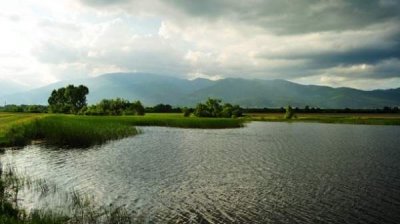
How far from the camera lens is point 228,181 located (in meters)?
37.9

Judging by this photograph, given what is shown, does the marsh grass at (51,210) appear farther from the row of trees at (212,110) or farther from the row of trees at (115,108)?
the row of trees at (212,110)

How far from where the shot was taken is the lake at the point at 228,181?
1058 inches

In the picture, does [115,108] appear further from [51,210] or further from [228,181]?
[51,210]

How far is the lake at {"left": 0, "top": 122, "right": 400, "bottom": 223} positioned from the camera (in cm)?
2688

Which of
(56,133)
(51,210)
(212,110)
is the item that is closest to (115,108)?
(212,110)

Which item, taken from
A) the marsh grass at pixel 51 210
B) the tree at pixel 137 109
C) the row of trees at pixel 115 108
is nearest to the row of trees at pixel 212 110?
the tree at pixel 137 109

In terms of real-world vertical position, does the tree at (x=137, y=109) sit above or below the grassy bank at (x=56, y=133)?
above

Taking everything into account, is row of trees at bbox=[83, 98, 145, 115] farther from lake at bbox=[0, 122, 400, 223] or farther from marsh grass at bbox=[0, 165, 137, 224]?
marsh grass at bbox=[0, 165, 137, 224]

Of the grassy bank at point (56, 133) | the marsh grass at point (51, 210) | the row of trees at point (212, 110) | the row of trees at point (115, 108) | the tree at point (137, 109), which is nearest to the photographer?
the marsh grass at point (51, 210)

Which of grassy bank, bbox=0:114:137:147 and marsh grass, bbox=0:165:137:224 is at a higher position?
grassy bank, bbox=0:114:137:147

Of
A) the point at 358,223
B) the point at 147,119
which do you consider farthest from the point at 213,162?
the point at 147,119

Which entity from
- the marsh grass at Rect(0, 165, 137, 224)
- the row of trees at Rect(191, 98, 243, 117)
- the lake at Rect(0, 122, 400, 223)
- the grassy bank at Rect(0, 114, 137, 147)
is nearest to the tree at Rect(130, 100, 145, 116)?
the row of trees at Rect(191, 98, 243, 117)

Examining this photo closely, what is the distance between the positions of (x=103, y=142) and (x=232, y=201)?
4509 cm

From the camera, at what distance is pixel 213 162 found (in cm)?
5041
